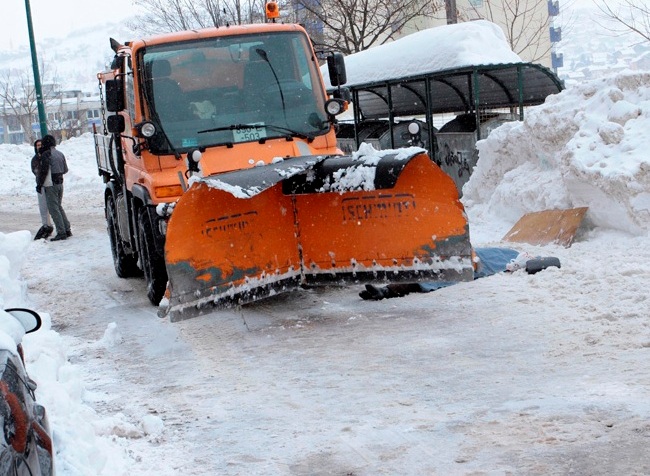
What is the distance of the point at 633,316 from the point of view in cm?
671

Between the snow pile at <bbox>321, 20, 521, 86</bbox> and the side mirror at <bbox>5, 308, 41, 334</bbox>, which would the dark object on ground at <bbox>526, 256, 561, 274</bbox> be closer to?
the side mirror at <bbox>5, 308, 41, 334</bbox>

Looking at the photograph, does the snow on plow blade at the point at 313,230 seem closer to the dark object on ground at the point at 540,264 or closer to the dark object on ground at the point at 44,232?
the dark object on ground at the point at 540,264

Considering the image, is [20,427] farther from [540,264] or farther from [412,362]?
[540,264]

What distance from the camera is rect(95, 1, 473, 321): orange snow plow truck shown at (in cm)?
741

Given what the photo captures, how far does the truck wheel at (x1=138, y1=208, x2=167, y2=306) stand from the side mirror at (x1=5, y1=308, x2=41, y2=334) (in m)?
4.93

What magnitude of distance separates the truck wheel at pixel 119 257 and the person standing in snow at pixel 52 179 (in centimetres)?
429

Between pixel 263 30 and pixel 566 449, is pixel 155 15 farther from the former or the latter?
pixel 566 449

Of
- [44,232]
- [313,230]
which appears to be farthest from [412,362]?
[44,232]

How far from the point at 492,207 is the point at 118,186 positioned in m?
4.61

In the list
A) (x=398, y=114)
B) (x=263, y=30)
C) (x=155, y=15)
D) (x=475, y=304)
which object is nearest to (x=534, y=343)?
(x=475, y=304)

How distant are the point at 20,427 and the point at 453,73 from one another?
12.9 metres

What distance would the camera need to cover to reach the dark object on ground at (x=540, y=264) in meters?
8.53

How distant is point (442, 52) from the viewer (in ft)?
51.1

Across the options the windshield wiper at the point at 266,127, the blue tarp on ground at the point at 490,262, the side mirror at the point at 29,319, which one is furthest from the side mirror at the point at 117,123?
the side mirror at the point at 29,319
